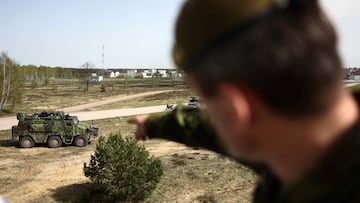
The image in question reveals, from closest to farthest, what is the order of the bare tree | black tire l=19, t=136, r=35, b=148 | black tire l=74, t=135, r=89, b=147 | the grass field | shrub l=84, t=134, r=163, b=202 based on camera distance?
1. shrub l=84, t=134, r=163, b=202
2. the grass field
3. black tire l=19, t=136, r=35, b=148
4. black tire l=74, t=135, r=89, b=147
5. the bare tree

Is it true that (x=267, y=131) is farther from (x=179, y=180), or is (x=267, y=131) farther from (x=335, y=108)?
(x=179, y=180)

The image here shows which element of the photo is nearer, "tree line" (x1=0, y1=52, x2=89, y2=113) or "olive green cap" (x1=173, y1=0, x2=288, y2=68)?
"olive green cap" (x1=173, y1=0, x2=288, y2=68)

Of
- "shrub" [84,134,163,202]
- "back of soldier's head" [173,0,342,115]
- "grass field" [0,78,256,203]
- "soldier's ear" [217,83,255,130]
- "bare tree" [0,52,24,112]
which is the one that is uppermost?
"back of soldier's head" [173,0,342,115]

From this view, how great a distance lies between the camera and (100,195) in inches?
421

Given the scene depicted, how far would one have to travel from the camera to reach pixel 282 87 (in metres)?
0.76

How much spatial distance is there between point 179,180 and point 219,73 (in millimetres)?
11062

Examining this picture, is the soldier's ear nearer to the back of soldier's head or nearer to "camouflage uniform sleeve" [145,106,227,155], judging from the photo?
the back of soldier's head

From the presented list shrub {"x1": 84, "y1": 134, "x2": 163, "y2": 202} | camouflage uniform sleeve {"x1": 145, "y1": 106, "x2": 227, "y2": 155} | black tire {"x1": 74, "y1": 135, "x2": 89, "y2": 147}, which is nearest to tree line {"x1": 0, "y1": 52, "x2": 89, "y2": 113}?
black tire {"x1": 74, "y1": 135, "x2": 89, "y2": 147}

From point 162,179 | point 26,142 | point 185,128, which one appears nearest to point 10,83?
point 26,142

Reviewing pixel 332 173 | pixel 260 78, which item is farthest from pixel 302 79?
pixel 332 173

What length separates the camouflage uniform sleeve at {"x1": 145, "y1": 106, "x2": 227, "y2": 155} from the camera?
4.62 feet

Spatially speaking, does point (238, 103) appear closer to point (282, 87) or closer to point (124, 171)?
point (282, 87)

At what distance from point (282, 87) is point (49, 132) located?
57.8ft

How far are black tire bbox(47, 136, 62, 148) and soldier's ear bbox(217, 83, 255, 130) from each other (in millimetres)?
17423
